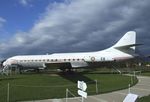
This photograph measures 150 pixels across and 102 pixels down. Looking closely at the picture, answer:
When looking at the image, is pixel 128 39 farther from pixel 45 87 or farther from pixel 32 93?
pixel 32 93

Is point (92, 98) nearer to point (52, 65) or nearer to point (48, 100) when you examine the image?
point (48, 100)

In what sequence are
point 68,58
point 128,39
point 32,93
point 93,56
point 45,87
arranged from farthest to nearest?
1. point 68,58
2. point 128,39
3. point 93,56
4. point 45,87
5. point 32,93

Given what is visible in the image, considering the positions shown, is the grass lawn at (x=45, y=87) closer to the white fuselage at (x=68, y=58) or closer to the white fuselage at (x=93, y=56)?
the white fuselage at (x=93, y=56)

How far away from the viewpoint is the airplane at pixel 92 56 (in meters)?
44.7

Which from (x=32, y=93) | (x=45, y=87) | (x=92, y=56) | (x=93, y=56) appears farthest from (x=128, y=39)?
(x=32, y=93)

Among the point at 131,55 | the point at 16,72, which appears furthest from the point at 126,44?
the point at 16,72

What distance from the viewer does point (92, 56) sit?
149 feet

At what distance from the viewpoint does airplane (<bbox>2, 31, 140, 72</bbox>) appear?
44656 mm

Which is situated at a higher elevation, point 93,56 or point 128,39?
point 128,39

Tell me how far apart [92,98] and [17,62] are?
113 feet

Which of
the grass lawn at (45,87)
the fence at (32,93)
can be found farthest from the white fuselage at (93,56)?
the fence at (32,93)

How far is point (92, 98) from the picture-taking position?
1912 cm

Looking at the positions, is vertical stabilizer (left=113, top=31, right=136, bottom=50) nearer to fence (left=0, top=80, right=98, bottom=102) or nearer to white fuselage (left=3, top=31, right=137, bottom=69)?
white fuselage (left=3, top=31, right=137, bottom=69)

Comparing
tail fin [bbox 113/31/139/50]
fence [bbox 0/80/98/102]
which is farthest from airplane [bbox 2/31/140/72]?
fence [bbox 0/80/98/102]
